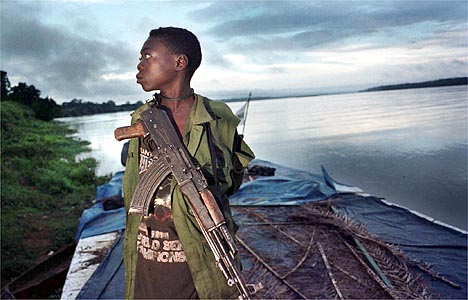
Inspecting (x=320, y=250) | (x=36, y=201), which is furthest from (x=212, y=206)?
(x=36, y=201)

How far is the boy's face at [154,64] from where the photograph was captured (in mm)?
1717

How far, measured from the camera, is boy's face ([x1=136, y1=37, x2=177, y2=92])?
172 centimetres

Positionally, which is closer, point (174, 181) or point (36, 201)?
point (174, 181)

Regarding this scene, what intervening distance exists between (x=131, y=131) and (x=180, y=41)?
1.45 feet

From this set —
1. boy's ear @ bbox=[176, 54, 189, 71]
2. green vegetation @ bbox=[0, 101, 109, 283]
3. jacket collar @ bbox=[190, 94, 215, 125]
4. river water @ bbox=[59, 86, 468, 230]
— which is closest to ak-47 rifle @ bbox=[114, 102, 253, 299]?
jacket collar @ bbox=[190, 94, 215, 125]

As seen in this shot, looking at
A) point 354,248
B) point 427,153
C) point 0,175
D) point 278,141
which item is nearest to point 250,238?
point 354,248

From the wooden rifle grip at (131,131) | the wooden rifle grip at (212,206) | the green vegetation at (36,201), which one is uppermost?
the wooden rifle grip at (131,131)

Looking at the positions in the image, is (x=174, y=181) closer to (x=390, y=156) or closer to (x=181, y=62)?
(x=181, y=62)

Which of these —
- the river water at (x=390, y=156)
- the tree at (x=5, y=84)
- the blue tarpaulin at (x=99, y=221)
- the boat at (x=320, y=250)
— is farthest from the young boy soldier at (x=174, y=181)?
the tree at (x=5, y=84)

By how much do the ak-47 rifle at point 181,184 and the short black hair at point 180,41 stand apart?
265mm

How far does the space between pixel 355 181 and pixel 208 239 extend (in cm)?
1065

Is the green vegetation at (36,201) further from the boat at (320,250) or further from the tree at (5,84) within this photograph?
the tree at (5,84)

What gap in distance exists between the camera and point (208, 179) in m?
1.73

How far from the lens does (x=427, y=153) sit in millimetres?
14375
